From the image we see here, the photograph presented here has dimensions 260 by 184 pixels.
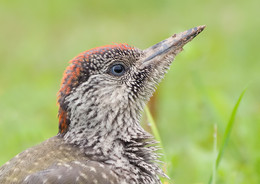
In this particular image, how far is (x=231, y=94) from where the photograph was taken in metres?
10.1

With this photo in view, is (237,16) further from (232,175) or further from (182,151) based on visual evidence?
(232,175)

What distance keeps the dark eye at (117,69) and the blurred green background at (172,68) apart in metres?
1.18

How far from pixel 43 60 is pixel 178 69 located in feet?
9.38

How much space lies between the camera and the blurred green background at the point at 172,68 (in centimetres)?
769

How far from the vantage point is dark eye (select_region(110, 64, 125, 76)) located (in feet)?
19.2

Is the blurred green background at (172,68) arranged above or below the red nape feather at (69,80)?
above

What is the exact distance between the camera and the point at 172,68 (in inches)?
418

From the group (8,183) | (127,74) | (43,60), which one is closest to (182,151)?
(127,74)

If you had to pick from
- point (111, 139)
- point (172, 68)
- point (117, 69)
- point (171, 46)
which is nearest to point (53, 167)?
point (111, 139)

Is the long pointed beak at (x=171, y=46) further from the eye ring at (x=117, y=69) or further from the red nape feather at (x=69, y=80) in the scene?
the red nape feather at (x=69, y=80)

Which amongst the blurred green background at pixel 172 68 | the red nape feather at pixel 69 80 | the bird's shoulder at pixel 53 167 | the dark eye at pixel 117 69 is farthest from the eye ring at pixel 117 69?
the blurred green background at pixel 172 68

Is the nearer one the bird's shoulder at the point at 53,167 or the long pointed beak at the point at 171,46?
the bird's shoulder at the point at 53,167

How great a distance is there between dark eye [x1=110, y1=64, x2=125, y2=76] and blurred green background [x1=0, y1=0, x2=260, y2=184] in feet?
3.88

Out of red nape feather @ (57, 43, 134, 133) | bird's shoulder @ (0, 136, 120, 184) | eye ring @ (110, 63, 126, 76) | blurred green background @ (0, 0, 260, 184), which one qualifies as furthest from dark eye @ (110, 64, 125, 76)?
blurred green background @ (0, 0, 260, 184)
